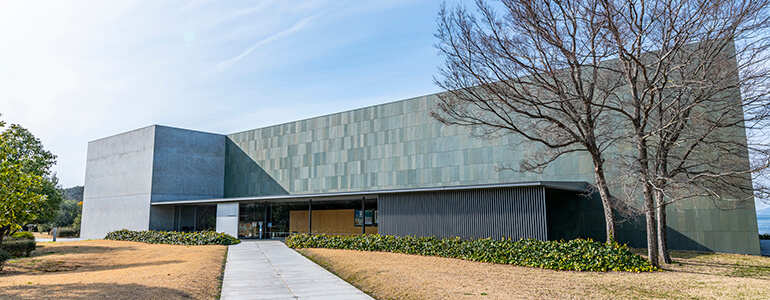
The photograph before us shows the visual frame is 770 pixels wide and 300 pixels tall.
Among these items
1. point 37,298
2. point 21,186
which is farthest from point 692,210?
point 21,186

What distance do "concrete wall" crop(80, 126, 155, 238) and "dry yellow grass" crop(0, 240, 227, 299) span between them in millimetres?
15753

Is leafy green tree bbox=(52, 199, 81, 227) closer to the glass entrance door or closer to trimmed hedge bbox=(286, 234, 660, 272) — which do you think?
the glass entrance door

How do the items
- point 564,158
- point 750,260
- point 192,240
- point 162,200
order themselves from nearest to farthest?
point 750,260
point 564,158
point 192,240
point 162,200

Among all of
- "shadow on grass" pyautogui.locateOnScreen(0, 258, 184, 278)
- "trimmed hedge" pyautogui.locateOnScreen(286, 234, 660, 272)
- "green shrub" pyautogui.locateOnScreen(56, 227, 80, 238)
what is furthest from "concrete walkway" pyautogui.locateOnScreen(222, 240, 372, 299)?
"green shrub" pyautogui.locateOnScreen(56, 227, 80, 238)

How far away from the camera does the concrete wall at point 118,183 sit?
34.9 m

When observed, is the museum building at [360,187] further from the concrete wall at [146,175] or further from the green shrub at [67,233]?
the green shrub at [67,233]

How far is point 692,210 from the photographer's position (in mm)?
18875

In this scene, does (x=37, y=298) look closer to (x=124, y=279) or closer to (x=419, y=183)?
(x=124, y=279)

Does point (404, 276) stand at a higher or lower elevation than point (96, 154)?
lower

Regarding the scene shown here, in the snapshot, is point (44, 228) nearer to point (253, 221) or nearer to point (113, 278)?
point (253, 221)

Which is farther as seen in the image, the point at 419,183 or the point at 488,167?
the point at 419,183

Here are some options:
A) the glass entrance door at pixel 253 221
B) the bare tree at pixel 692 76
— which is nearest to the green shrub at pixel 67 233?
the glass entrance door at pixel 253 221

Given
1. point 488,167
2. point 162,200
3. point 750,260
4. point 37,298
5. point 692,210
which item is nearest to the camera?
point 37,298

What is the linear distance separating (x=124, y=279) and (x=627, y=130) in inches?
740
